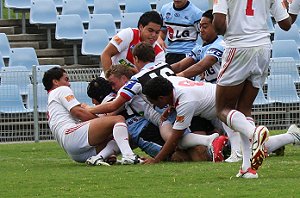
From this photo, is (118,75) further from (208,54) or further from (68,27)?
(68,27)

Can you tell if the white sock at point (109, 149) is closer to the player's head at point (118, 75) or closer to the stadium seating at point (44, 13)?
the player's head at point (118, 75)

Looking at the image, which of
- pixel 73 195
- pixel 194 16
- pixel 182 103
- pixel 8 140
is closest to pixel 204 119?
pixel 182 103

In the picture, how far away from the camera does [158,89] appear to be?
11461mm

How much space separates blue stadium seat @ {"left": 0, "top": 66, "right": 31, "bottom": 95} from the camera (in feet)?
57.6

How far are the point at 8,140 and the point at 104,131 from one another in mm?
5572

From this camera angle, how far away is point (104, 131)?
1202 cm

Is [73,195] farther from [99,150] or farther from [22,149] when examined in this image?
[22,149]

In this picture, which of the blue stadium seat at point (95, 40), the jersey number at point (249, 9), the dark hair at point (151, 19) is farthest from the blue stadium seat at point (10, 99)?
the jersey number at point (249, 9)

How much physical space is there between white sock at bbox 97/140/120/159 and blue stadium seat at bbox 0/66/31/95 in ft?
18.3

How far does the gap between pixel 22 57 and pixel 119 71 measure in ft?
25.3

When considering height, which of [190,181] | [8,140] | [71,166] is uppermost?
[190,181]

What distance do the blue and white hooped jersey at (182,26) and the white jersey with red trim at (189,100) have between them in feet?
8.45

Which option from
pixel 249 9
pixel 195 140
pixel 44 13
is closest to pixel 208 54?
pixel 195 140

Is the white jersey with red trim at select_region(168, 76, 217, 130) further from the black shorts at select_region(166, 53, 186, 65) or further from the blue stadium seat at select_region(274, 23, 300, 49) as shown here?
the blue stadium seat at select_region(274, 23, 300, 49)
